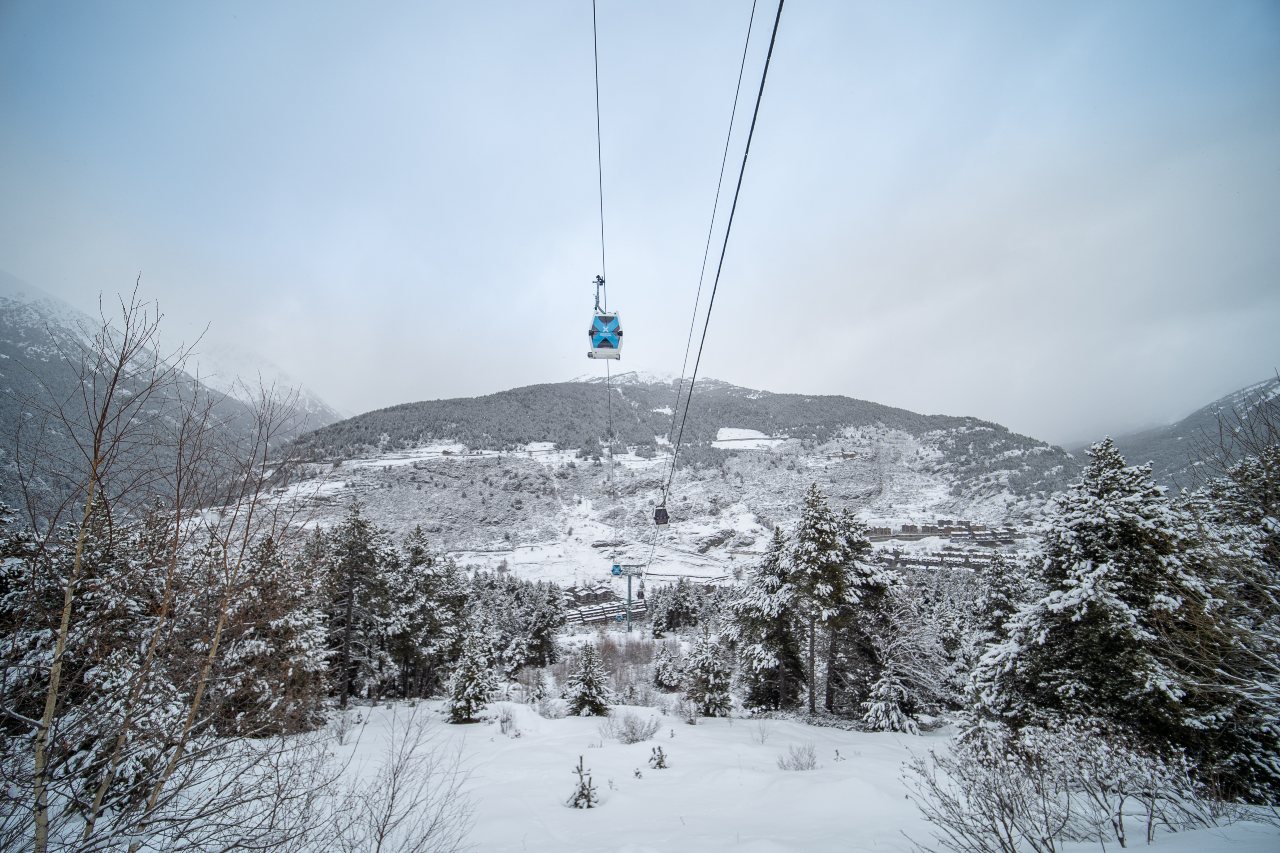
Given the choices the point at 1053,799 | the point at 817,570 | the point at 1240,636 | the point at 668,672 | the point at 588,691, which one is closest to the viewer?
the point at 1053,799

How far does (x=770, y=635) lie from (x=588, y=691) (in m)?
8.38

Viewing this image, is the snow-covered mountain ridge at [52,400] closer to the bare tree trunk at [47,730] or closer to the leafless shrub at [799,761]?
the bare tree trunk at [47,730]

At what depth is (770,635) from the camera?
20500 millimetres

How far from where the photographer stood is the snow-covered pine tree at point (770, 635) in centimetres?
1995

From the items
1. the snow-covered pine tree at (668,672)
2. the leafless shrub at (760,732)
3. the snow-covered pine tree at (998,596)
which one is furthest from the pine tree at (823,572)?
the snow-covered pine tree at (668,672)

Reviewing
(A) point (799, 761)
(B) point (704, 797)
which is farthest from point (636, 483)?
(B) point (704, 797)

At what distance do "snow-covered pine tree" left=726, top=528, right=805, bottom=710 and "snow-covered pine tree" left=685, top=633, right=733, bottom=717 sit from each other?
123cm

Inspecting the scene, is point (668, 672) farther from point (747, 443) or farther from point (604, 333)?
point (747, 443)

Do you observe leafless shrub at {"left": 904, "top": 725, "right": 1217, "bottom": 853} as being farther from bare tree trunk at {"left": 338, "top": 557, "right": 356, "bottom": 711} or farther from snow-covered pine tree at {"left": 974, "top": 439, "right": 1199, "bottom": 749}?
bare tree trunk at {"left": 338, "top": 557, "right": 356, "bottom": 711}

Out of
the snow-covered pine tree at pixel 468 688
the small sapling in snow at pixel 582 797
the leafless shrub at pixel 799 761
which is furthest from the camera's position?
the snow-covered pine tree at pixel 468 688

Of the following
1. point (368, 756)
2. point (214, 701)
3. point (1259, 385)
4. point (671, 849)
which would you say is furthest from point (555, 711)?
point (1259, 385)

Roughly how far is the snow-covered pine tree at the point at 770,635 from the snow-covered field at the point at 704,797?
4.67m

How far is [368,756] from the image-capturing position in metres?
11.6

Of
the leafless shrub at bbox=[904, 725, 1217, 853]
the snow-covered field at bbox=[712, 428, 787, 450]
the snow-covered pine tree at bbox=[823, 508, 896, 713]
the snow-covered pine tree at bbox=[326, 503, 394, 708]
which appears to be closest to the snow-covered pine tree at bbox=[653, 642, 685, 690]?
the snow-covered pine tree at bbox=[823, 508, 896, 713]
